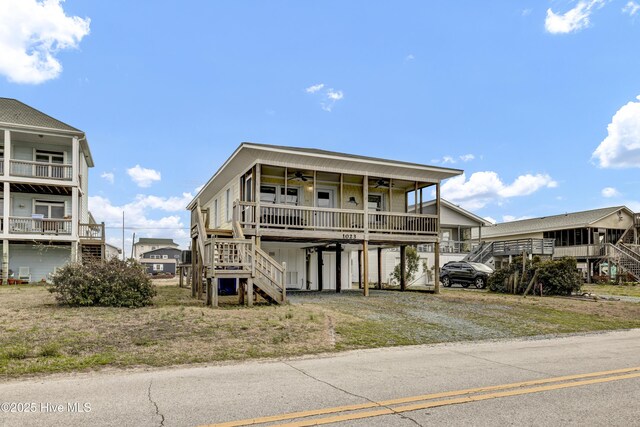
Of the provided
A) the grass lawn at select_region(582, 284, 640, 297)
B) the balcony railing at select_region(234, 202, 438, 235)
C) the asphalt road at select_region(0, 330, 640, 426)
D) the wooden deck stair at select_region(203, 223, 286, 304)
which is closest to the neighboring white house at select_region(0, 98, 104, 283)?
the balcony railing at select_region(234, 202, 438, 235)

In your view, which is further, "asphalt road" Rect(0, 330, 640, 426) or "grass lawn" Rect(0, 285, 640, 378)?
"grass lawn" Rect(0, 285, 640, 378)

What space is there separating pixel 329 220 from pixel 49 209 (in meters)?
19.1

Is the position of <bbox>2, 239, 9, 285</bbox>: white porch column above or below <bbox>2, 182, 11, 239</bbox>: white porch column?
below

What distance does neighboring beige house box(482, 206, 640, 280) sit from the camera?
35812mm

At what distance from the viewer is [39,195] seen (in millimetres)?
28531

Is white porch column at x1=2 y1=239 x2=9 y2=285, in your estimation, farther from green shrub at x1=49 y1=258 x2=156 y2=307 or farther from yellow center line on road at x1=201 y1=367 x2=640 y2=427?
yellow center line on road at x1=201 y1=367 x2=640 y2=427

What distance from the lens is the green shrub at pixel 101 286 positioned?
12695 millimetres

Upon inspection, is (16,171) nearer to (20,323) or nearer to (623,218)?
(20,323)

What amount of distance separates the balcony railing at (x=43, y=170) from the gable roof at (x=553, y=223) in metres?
37.8

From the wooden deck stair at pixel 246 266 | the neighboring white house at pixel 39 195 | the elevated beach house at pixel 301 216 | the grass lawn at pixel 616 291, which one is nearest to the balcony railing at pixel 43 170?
the neighboring white house at pixel 39 195

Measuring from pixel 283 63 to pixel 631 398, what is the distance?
2179 cm

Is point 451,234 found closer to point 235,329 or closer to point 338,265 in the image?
point 338,265

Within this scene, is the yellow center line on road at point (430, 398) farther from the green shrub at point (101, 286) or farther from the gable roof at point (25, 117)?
the gable roof at point (25, 117)

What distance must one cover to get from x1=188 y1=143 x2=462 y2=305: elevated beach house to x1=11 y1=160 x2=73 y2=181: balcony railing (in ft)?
27.2
